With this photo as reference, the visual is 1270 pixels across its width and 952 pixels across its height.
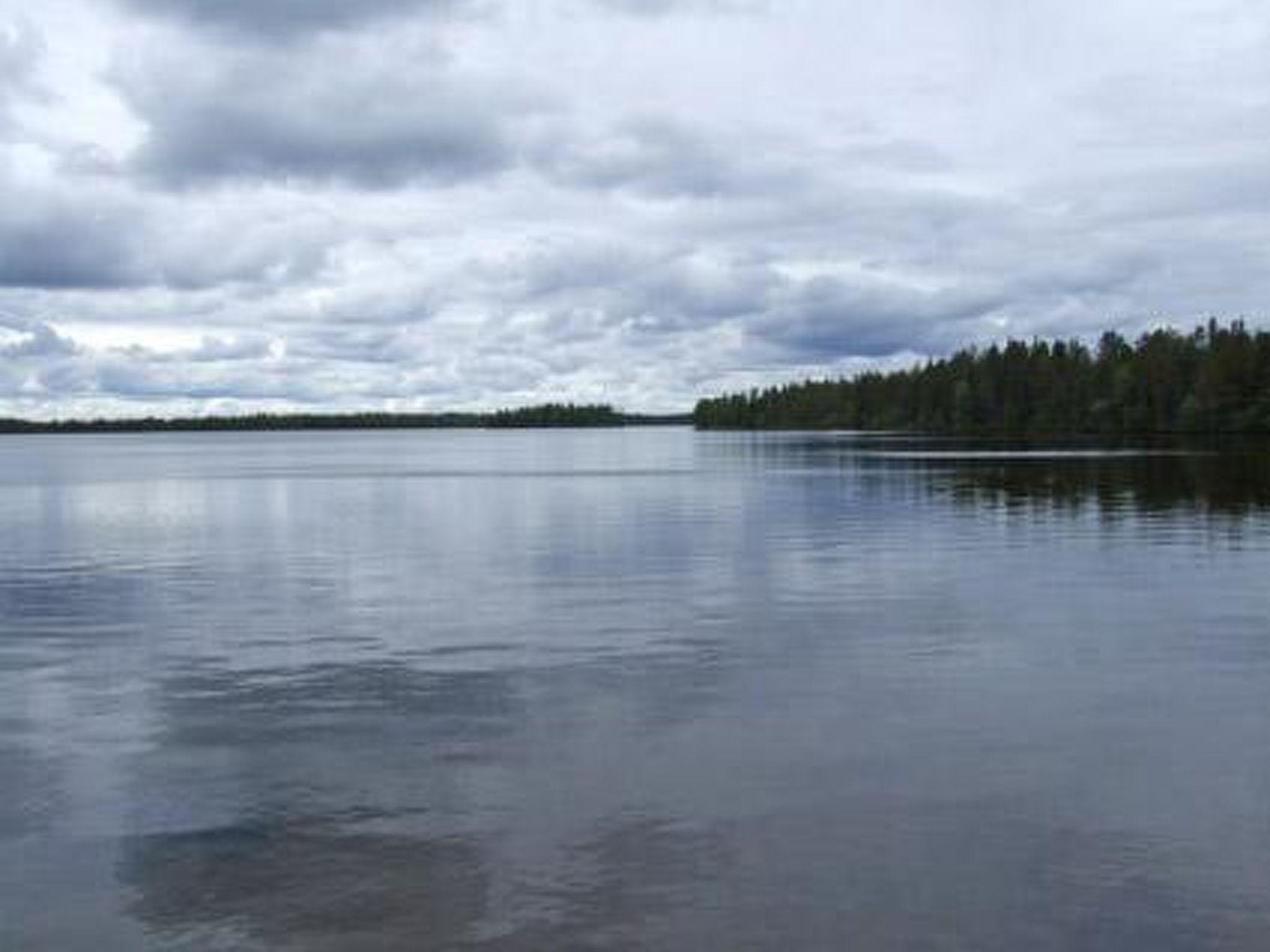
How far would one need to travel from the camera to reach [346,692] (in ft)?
87.7

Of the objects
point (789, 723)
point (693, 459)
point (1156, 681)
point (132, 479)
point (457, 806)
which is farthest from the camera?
point (693, 459)

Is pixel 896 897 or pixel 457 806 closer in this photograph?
pixel 896 897

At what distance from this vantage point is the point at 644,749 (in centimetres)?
2175

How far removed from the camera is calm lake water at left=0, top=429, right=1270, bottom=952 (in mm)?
14922

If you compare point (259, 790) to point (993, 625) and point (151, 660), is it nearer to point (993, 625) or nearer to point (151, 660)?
point (151, 660)

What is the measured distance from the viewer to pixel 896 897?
15086 mm

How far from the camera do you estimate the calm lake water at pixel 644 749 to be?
49.0ft

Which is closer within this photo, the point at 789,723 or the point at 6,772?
the point at 6,772

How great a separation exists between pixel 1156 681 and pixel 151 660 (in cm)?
2007

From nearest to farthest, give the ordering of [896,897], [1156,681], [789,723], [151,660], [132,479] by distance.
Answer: [896,897], [789,723], [1156,681], [151,660], [132,479]

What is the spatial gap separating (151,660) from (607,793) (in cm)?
1514

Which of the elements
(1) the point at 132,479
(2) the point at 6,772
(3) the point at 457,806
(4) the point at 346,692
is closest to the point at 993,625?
(4) the point at 346,692

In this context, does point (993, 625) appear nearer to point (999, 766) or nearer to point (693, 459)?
point (999, 766)

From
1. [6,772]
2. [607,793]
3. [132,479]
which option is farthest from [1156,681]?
[132,479]
